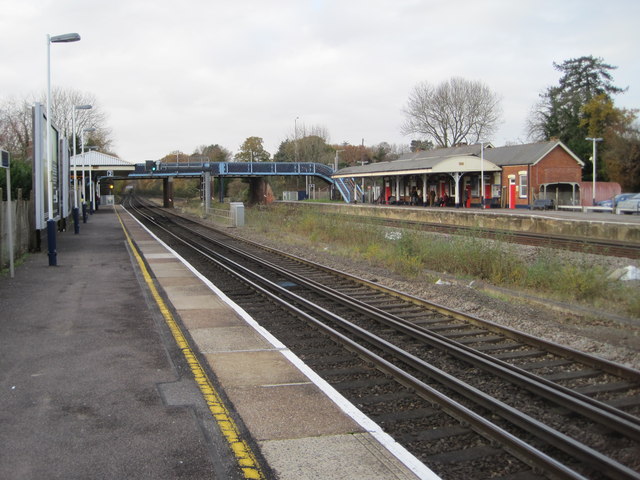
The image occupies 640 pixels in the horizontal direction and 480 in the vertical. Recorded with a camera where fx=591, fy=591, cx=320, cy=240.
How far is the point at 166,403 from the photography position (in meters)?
5.94

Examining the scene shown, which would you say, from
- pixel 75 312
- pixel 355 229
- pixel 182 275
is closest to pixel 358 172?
pixel 355 229

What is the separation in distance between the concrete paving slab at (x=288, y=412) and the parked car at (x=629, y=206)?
34029 mm

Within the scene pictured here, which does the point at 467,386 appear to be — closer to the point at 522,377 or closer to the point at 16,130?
the point at 522,377

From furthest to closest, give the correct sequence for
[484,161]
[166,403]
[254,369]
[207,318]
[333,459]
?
[484,161] < [207,318] < [254,369] < [166,403] < [333,459]

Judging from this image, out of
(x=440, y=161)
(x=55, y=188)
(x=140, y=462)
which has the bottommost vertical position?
(x=140, y=462)

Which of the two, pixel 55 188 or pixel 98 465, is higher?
pixel 55 188

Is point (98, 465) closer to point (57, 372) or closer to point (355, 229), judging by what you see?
point (57, 372)

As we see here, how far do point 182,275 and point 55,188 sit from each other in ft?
35.7

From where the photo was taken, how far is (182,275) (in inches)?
621

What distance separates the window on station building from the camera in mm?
45000

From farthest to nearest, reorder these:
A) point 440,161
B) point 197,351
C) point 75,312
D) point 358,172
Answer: point 358,172, point 440,161, point 75,312, point 197,351

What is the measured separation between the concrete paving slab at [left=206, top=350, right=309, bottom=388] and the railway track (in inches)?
15.1

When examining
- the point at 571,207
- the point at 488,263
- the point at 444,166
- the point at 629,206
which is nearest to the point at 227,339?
the point at 488,263

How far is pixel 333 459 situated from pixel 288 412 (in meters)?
1.11
